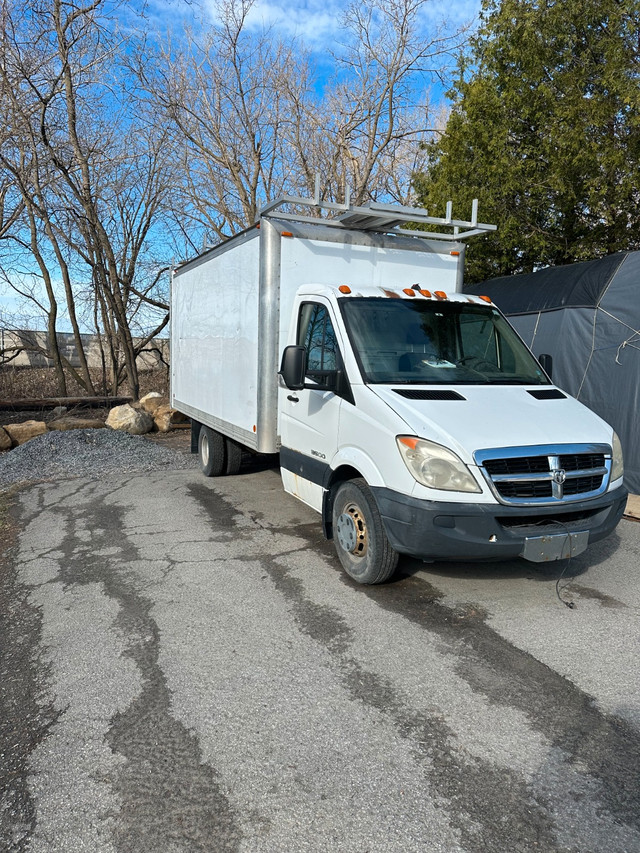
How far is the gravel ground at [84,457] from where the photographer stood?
9.81 m

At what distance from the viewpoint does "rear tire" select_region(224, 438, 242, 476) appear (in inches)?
362

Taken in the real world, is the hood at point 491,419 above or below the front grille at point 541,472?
above

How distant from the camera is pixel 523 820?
8.50 ft

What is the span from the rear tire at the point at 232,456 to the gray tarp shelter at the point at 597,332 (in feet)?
16.1

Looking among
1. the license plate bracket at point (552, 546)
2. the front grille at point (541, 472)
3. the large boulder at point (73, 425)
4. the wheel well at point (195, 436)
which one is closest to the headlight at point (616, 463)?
the front grille at point (541, 472)

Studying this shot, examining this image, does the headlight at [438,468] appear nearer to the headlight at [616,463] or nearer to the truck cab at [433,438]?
the truck cab at [433,438]

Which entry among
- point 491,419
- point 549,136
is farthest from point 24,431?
point 549,136

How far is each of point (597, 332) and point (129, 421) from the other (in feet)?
29.4

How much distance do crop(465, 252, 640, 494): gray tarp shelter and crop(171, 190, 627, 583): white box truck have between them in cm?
294

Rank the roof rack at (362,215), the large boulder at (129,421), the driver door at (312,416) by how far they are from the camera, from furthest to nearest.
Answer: the large boulder at (129,421)
the roof rack at (362,215)
the driver door at (312,416)

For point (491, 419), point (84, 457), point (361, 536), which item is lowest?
point (84, 457)

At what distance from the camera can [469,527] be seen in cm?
430

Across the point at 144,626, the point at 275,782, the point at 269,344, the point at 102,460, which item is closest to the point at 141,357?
the point at 102,460

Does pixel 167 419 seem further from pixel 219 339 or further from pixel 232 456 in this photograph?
pixel 219 339
